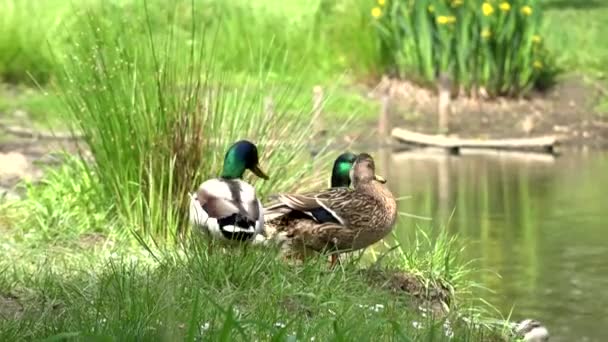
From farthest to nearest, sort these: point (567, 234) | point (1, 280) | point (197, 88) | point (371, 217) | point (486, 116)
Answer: point (486, 116) → point (567, 234) → point (197, 88) → point (371, 217) → point (1, 280)

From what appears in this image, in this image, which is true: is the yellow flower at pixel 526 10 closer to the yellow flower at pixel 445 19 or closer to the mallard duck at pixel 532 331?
the yellow flower at pixel 445 19

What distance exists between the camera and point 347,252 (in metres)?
8.27

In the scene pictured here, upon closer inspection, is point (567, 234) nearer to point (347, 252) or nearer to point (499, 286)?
point (499, 286)

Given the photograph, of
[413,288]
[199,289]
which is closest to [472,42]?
[413,288]

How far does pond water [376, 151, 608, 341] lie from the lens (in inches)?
403

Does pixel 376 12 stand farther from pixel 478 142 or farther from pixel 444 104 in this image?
pixel 478 142

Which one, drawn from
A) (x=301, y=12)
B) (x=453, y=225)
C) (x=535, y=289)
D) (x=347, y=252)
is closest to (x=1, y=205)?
(x=347, y=252)

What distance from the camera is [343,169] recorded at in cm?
902

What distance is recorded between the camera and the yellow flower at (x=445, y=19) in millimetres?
20647

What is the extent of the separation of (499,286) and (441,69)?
417 inches

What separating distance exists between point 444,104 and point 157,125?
11227 mm

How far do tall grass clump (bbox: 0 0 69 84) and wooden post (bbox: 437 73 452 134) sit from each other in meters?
4.68

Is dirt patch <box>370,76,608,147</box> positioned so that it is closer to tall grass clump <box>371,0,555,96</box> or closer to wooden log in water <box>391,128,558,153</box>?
tall grass clump <box>371,0,555,96</box>

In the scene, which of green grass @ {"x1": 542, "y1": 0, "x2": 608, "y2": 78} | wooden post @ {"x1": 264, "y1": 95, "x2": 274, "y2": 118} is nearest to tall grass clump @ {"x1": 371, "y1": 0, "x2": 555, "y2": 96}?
green grass @ {"x1": 542, "y1": 0, "x2": 608, "y2": 78}
